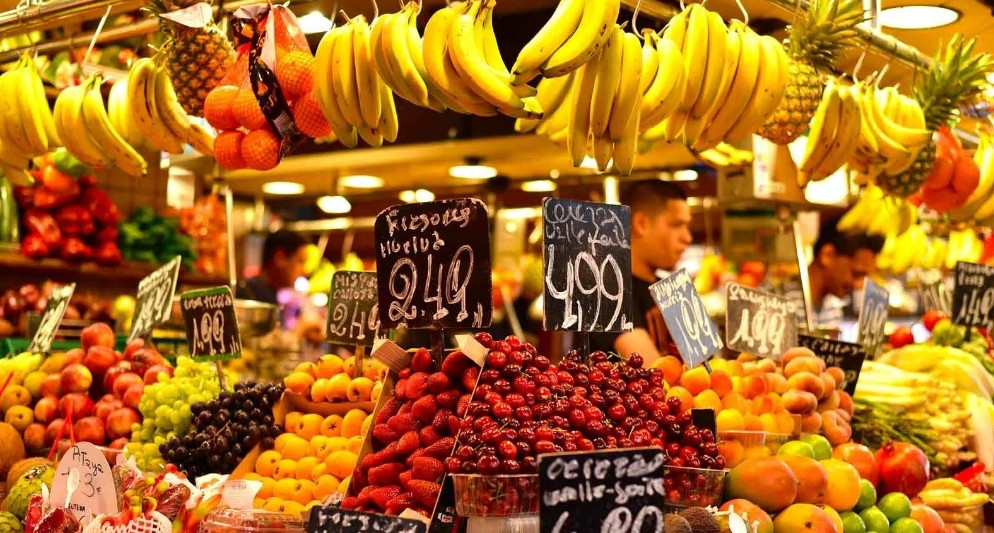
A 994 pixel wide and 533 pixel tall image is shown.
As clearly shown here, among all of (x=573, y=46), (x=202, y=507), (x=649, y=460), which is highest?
(x=573, y=46)

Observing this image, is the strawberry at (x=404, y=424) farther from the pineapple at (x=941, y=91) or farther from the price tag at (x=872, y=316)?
the pineapple at (x=941, y=91)

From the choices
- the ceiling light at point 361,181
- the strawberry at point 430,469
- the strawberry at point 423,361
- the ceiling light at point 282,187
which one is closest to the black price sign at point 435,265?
the strawberry at point 423,361

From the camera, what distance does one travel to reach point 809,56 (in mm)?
3697

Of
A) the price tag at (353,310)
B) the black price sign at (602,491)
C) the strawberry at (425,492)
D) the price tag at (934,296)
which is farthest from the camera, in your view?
the price tag at (934,296)

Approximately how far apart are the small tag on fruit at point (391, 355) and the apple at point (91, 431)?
1446 mm

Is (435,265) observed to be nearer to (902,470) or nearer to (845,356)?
(902,470)

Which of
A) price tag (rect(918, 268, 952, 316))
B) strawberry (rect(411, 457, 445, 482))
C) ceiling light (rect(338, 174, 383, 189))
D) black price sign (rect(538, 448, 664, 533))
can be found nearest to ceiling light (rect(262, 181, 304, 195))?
ceiling light (rect(338, 174, 383, 189))

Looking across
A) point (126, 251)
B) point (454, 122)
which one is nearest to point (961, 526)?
point (454, 122)

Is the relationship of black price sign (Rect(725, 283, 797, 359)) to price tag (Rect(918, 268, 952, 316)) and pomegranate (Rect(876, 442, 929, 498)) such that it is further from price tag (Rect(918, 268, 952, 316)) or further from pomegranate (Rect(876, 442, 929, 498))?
price tag (Rect(918, 268, 952, 316))

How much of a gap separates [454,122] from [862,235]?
11.8ft

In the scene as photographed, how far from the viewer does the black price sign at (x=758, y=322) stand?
12.1 ft

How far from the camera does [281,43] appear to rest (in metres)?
3.23

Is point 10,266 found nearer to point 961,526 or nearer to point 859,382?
point 859,382

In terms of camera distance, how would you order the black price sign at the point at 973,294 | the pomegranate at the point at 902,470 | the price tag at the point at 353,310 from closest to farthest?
1. the pomegranate at the point at 902,470
2. the price tag at the point at 353,310
3. the black price sign at the point at 973,294
